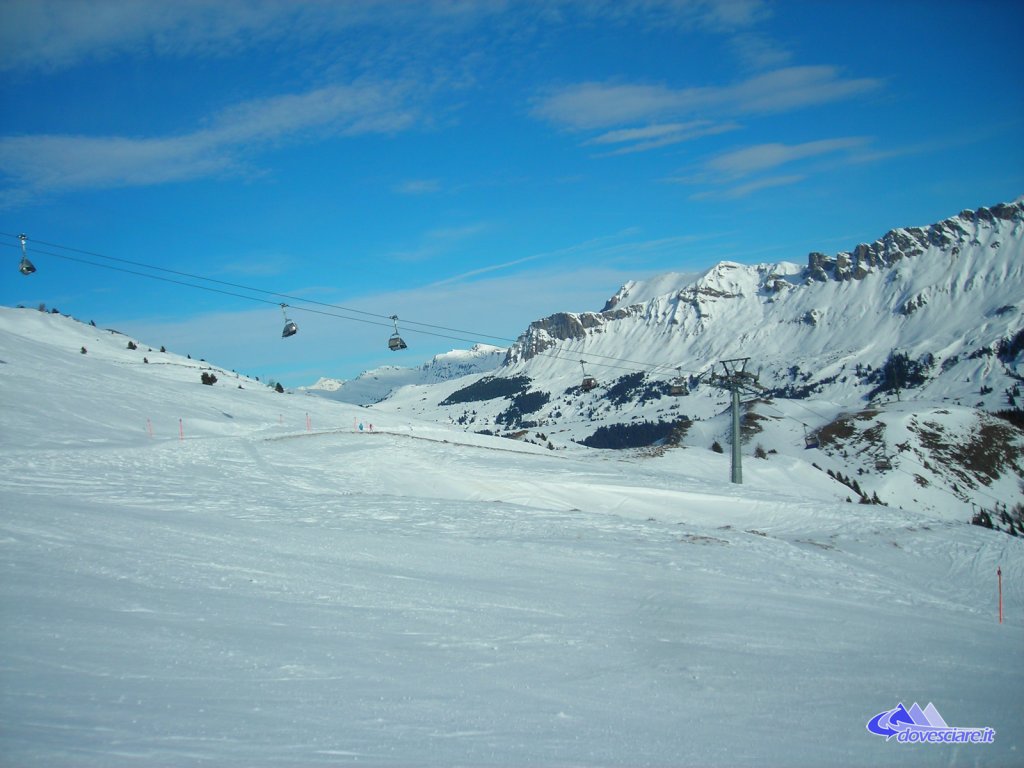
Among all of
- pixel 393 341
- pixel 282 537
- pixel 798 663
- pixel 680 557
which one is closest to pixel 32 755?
pixel 798 663

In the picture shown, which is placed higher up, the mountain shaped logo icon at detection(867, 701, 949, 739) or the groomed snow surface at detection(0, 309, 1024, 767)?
the groomed snow surface at detection(0, 309, 1024, 767)

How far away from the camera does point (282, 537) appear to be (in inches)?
650

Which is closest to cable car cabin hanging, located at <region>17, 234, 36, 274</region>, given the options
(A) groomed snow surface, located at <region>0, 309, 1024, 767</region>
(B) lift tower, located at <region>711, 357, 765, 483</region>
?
(A) groomed snow surface, located at <region>0, 309, 1024, 767</region>

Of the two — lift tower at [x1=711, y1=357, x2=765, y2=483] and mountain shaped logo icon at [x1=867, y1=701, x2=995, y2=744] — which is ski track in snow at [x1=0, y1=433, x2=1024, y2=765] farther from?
lift tower at [x1=711, y1=357, x2=765, y2=483]

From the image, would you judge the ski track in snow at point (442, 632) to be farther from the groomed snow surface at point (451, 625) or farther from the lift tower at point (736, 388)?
the lift tower at point (736, 388)

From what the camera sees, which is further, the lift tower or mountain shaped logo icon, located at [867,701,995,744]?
the lift tower

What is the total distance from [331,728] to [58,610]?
16.6ft

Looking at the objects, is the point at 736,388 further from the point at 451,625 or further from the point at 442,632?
the point at 442,632

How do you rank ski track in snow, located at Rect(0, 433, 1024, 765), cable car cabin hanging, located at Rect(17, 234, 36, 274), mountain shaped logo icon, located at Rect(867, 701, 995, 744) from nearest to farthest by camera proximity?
ski track in snow, located at Rect(0, 433, 1024, 765), mountain shaped logo icon, located at Rect(867, 701, 995, 744), cable car cabin hanging, located at Rect(17, 234, 36, 274)

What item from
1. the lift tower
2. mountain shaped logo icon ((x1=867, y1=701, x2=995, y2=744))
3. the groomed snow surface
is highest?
the lift tower

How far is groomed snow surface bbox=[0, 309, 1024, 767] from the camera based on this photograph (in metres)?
7.29

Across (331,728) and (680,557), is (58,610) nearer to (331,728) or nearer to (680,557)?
(331,728)

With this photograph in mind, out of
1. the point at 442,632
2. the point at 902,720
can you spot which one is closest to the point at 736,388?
the point at 442,632

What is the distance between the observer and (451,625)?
11.3 metres
